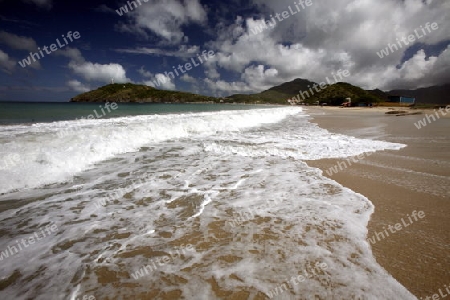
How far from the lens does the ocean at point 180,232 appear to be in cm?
258

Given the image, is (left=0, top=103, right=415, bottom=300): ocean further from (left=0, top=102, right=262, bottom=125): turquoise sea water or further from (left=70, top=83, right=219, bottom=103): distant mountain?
(left=70, top=83, right=219, bottom=103): distant mountain

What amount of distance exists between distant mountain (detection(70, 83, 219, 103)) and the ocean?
474ft

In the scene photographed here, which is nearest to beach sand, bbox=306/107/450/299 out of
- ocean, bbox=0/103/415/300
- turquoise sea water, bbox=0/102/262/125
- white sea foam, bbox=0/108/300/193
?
ocean, bbox=0/103/415/300

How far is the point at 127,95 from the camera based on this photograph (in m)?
140

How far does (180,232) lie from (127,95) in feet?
499

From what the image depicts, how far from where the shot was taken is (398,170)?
6.52 meters

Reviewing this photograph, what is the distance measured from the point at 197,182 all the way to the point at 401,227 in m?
4.21

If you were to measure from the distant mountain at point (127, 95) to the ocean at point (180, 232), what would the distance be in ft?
474

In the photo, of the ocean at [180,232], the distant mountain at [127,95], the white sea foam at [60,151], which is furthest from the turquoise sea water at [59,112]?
the distant mountain at [127,95]

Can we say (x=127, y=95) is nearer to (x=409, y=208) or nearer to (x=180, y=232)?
(x=180, y=232)

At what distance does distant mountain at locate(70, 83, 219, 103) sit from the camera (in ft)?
456

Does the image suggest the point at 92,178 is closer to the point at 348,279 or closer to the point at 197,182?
the point at 197,182

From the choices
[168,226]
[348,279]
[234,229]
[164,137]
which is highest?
[164,137]

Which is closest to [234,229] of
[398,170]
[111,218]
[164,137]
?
[111,218]
